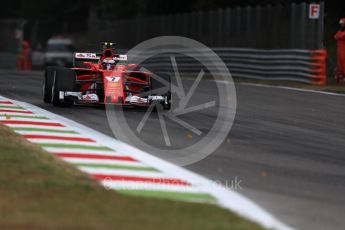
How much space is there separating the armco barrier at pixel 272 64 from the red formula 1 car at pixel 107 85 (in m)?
10.1

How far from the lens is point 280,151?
33.7 ft

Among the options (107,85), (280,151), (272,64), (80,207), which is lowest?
(272,64)

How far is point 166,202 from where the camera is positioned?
6629 millimetres

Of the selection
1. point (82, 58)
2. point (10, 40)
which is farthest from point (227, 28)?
point (10, 40)

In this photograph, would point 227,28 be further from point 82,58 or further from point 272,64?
point 82,58

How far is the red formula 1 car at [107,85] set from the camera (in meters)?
13.7

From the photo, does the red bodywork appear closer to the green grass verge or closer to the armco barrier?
the green grass verge

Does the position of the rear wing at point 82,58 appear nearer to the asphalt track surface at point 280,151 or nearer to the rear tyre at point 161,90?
the asphalt track surface at point 280,151

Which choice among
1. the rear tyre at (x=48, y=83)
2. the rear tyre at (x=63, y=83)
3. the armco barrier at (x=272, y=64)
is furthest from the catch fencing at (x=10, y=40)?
the rear tyre at (x=63, y=83)

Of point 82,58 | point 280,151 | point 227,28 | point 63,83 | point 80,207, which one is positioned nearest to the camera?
point 80,207

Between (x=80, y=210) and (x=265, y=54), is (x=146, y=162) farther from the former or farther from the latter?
(x=265, y=54)

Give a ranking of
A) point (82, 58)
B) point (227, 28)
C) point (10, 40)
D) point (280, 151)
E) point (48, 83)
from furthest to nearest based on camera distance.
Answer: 1. point (10, 40)
2. point (227, 28)
3. point (82, 58)
4. point (48, 83)
5. point (280, 151)

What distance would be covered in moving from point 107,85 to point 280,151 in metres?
4.10

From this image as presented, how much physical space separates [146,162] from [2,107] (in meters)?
5.68
